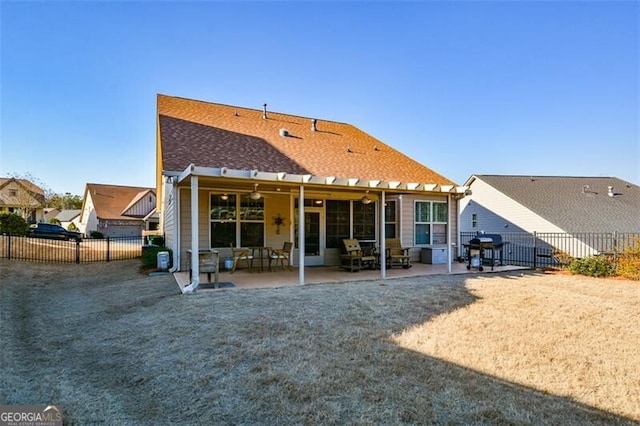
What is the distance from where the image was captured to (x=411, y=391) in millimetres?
3605

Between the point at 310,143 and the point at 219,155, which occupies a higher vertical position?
the point at 310,143

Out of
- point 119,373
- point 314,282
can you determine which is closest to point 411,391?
point 119,373

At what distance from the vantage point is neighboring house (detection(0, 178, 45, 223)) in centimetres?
3011

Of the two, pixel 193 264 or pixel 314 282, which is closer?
pixel 193 264

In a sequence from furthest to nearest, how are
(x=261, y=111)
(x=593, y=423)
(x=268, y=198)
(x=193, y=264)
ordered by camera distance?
(x=261, y=111) → (x=268, y=198) → (x=193, y=264) → (x=593, y=423)

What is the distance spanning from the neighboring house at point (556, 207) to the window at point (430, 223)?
6282 millimetres

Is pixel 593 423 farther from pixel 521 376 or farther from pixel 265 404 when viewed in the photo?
pixel 265 404

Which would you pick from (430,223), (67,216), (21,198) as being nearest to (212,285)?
(430,223)

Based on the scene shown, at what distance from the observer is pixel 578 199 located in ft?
71.4

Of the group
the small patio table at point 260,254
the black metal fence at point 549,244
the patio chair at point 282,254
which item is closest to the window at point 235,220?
the small patio table at point 260,254

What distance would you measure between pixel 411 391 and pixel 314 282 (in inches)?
200

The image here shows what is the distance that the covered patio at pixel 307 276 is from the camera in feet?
26.7

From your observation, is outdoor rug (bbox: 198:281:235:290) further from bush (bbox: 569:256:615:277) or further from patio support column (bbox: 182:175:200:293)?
bush (bbox: 569:256:615:277)

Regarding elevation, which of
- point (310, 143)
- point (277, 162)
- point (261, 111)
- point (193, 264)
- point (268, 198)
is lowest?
point (193, 264)
